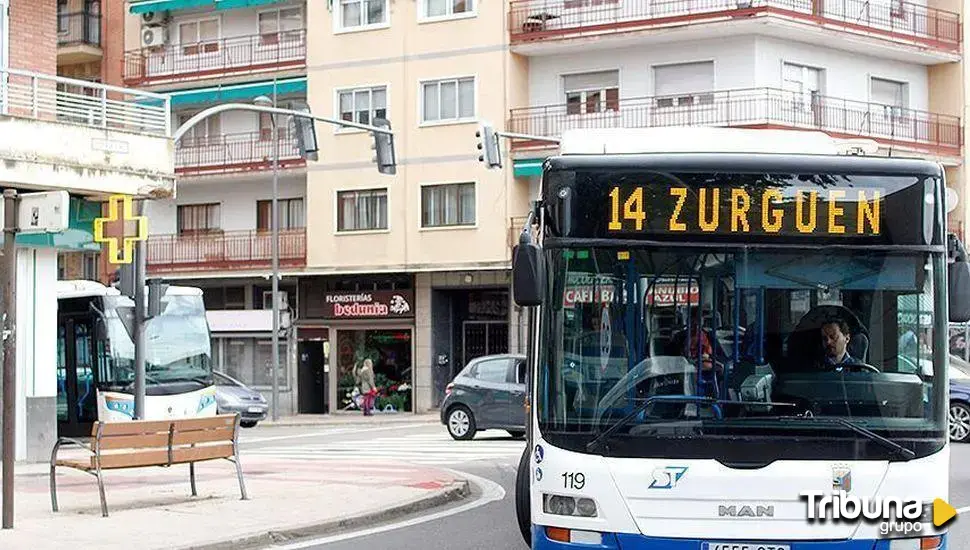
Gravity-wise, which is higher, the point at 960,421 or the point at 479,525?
the point at 960,421

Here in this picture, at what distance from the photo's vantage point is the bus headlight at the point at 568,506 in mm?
8961

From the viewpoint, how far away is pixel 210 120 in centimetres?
4875

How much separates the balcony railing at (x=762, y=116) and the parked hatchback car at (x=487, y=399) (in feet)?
45.8

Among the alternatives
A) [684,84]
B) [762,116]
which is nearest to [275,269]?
[684,84]

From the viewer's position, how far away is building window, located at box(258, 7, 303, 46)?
46656 millimetres

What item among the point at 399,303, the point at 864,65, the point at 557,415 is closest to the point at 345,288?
the point at 399,303

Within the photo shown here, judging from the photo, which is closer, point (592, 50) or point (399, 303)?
point (592, 50)

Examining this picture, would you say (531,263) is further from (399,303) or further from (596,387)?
(399,303)

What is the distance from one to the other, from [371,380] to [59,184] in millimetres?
22513

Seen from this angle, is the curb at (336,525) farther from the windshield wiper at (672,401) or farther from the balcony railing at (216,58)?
the balcony railing at (216,58)

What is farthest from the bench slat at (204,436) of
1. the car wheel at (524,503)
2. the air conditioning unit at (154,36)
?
the air conditioning unit at (154,36)

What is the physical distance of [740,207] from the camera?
9203mm

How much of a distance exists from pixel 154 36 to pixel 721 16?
1918cm

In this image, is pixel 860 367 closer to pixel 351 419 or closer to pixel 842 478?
pixel 842 478
